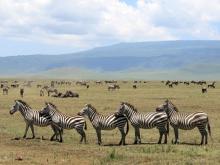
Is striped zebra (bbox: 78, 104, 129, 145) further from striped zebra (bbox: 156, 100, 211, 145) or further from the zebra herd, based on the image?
striped zebra (bbox: 156, 100, 211, 145)

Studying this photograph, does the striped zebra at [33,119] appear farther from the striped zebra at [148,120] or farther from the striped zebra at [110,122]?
the striped zebra at [148,120]

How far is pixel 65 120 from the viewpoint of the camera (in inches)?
863

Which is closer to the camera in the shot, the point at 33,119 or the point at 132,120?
the point at 132,120

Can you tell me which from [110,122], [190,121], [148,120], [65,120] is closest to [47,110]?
[65,120]

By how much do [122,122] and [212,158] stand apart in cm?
528

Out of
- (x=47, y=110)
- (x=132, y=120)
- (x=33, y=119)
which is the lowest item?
(x=33, y=119)

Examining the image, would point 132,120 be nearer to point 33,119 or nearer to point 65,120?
point 65,120

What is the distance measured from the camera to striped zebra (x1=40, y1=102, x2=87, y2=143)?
2158 cm

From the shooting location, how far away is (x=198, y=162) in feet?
51.9

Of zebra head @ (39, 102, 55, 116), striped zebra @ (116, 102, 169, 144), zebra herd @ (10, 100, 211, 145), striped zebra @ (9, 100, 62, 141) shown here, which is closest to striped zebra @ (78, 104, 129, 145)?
zebra herd @ (10, 100, 211, 145)

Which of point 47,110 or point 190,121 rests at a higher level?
point 47,110

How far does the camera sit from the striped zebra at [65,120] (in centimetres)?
2158

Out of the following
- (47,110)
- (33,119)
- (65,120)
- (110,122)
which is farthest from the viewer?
(33,119)

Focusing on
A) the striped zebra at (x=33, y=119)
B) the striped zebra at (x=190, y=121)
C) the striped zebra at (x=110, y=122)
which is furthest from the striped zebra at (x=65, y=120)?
the striped zebra at (x=190, y=121)
